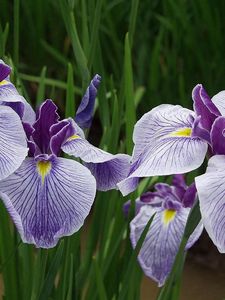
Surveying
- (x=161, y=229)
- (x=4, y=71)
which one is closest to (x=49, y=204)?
(x=4, y=71)

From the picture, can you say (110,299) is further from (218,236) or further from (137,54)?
(137,54)

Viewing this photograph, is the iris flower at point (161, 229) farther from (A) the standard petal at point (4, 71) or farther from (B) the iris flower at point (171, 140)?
(A) the standard petal at point (4, 71)

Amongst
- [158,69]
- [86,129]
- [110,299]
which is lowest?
[110,299]

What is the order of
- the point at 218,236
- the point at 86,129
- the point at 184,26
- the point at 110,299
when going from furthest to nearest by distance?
the point at 184,26 < the point at 110,299 < the point at 86,129 < the point at 218,236

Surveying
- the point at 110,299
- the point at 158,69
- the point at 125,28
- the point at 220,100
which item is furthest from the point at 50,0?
the point at 220,100

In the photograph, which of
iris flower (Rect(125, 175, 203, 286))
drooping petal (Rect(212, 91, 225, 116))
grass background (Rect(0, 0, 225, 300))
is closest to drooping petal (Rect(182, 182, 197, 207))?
iris flower (Rect(125, 175, 203, 286))

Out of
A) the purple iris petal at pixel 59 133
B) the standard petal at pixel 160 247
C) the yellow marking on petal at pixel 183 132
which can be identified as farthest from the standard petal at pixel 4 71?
the standard petal at pixel 160 247
